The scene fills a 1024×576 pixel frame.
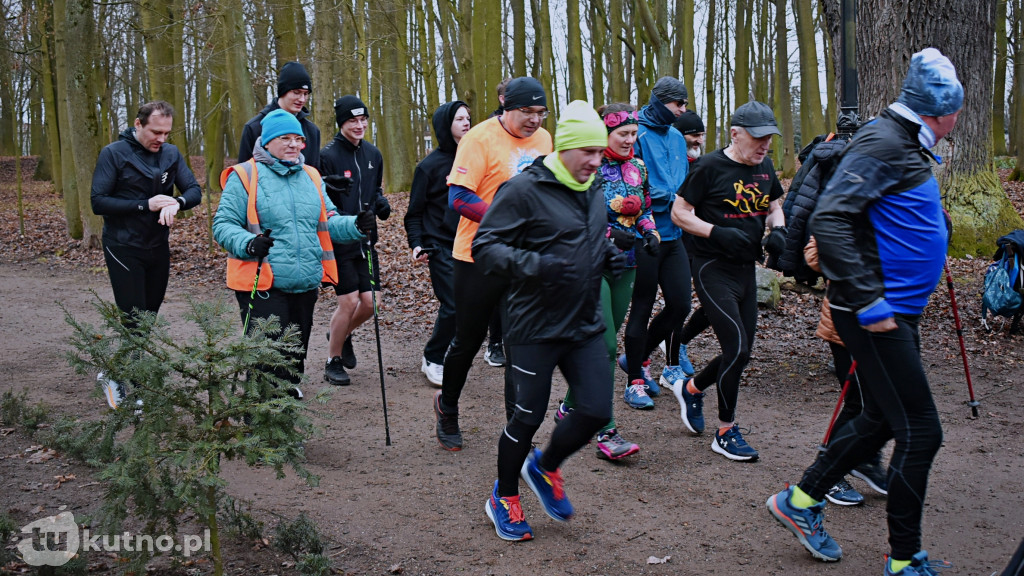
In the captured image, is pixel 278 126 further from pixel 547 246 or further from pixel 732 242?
pixel 732 242

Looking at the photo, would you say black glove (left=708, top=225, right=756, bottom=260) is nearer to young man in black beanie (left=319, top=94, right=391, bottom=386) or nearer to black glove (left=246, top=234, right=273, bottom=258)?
black glove (left=246, top=234, right=273, bottom=258)

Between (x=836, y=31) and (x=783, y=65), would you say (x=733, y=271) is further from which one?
(x=783, y=65)

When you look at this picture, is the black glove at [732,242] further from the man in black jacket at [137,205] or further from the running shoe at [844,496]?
the man in black jacket at [137,205]

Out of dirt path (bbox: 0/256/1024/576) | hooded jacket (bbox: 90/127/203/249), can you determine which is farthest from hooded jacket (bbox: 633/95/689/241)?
hooded jacket (bbox: 90/127/203/249)

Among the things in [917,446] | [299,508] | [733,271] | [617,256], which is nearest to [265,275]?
[299,508]

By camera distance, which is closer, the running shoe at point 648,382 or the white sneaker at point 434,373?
the running shoe at point 648,382

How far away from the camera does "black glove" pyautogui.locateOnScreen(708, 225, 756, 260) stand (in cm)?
507

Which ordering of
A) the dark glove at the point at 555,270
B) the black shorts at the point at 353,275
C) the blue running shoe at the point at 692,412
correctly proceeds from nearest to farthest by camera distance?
the dark glove at the point at 555,270 → the blue running shoe at the point at 692,412 → the black shorts at the point at 353,275

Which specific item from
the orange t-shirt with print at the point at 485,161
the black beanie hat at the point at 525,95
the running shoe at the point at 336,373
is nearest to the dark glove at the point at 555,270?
the orange t-shirt with print at the point at 485,161

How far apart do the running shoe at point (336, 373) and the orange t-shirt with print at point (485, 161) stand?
242 centimetres

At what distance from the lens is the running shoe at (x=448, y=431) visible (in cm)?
562

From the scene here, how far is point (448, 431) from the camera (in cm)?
566

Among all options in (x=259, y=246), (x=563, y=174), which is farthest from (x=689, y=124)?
(x=259, y=246)

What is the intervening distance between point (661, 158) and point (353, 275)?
2.78 metres
